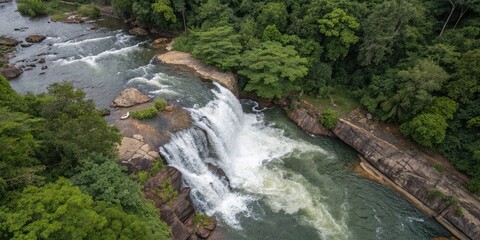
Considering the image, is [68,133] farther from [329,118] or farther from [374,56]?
[374,56]

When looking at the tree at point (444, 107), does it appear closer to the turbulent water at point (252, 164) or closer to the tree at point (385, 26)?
the tree at point (385, 26)

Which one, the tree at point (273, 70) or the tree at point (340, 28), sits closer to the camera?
the tree at point (273, 70)

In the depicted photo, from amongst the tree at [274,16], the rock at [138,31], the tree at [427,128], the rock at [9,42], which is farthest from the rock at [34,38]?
the tree at [427,128]

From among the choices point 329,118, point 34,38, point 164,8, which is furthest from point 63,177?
point 34,38

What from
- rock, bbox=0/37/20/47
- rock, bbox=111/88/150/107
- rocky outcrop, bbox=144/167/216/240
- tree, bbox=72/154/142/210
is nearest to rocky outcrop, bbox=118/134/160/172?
rocky outcrop, bbox=144/167/216/240

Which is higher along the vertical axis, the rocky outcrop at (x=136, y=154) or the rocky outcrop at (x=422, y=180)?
the rocky outcrop at (x=422, y=180)

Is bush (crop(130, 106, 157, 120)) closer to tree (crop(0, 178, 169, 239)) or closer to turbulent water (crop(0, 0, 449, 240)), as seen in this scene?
turbulent water (crop(0, 0, 449, 240))
